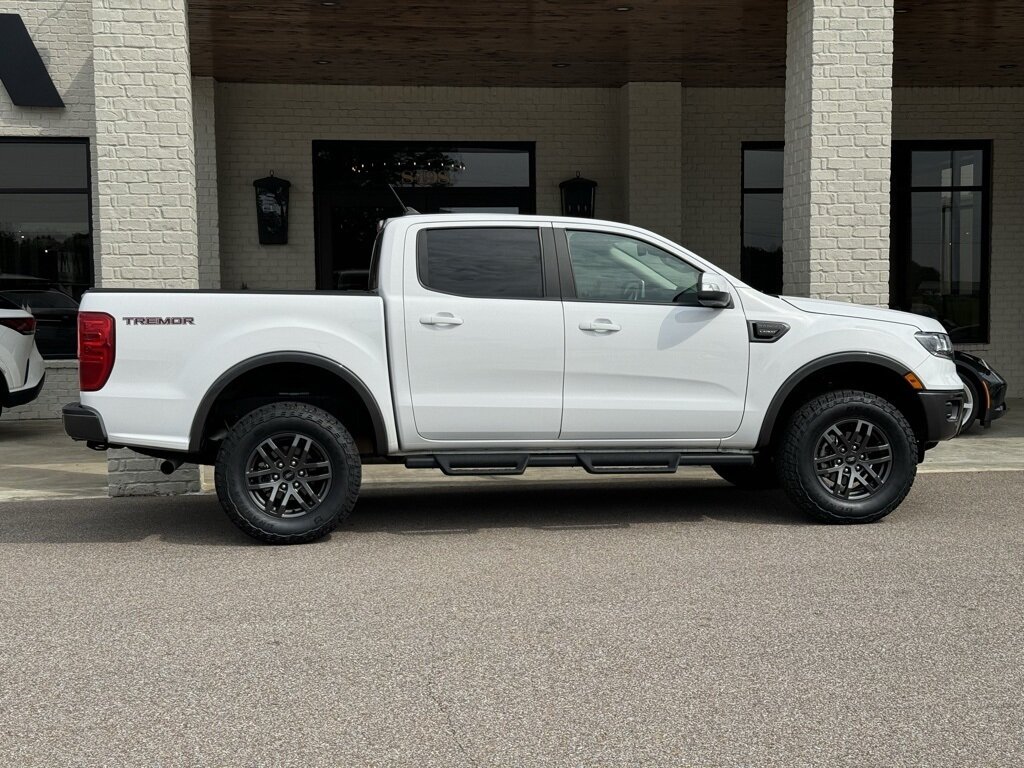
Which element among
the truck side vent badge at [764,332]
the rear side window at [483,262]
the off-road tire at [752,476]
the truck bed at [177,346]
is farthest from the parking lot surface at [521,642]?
the rear side window at [483,262]

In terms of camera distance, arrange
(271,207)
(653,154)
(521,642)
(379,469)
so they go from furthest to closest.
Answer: (653,154)
(271,207)
(379,469)
(521,642)

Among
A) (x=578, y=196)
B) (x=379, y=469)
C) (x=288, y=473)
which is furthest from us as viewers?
(x=578, y=196)

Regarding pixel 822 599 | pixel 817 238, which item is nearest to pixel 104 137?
pixel 817 238

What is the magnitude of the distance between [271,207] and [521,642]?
1139 cm

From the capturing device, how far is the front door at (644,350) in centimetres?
720

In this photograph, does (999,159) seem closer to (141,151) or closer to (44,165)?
(141,151)

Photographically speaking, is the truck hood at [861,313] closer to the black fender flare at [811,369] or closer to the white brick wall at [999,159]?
the black fender flare at [811,369]

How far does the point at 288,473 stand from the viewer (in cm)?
694

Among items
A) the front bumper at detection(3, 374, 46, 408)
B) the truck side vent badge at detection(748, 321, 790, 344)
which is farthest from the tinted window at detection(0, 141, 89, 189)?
the truck side vent badge at detection(748, 321, 790, 344)

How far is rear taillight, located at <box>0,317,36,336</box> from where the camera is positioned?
12.9 meters

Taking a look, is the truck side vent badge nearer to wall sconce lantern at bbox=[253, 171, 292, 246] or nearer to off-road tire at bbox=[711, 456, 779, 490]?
off-road tire at bbox=[711, 456, 779, 490]

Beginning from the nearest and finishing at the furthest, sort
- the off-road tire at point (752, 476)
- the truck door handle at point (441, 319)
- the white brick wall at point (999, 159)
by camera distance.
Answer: the truck door handle at point (441, 319) < the off-road tire at point (752, 476) < the white brick wall at point (999, 159)

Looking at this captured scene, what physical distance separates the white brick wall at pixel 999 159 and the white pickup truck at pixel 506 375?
32.0 feet

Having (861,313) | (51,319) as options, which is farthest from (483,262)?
(51,319)
